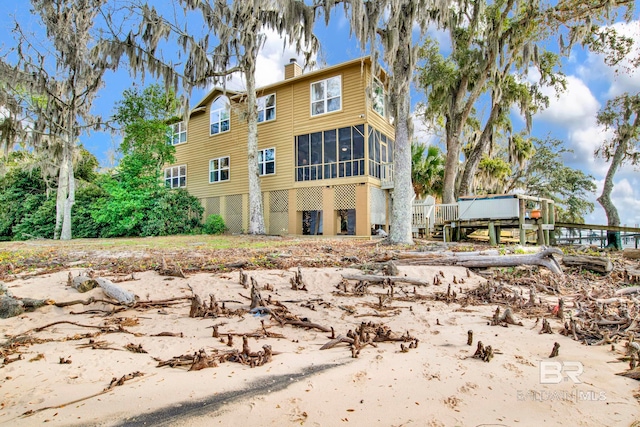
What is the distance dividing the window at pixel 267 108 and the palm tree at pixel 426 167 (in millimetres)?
7933

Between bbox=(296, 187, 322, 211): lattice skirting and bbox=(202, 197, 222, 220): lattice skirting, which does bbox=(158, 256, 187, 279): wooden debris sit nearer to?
bbox=(296, 187, 322, 211): lattice skirting

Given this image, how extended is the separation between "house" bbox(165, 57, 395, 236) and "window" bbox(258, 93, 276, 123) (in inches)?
2.1

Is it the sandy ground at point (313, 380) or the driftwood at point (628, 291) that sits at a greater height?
the driftwood at point (628, 291)

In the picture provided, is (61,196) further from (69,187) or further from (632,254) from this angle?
(632,254)

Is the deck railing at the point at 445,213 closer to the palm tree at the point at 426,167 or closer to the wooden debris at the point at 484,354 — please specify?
the palm tree at the point at 426,167

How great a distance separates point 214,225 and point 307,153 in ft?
21.1

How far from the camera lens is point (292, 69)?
18.2 m

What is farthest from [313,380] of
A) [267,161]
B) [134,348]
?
[267,161]

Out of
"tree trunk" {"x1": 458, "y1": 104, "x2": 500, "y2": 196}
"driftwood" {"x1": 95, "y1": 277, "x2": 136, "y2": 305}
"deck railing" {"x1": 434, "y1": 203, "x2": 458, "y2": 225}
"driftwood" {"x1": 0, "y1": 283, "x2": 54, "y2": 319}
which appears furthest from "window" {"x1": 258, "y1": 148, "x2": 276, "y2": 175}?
"driftwood" {"x1": 0, "y1": 283, "x2": 54, "y2": 319}

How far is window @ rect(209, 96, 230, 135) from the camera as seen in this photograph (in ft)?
65.3

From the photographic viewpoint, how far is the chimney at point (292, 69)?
1814 cm

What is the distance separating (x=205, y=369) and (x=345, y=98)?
49.9ft

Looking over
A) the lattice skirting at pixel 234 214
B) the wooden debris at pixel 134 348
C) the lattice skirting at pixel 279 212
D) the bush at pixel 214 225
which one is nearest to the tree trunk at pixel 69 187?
the bush at pixel 214 225

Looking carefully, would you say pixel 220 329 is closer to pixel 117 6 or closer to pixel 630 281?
pixel 630 281
